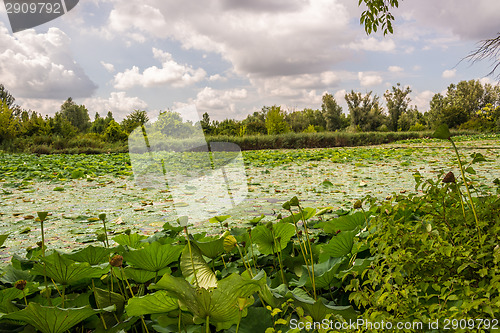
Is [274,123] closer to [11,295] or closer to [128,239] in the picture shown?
[128,239]

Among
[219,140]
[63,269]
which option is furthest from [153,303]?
[219,140]

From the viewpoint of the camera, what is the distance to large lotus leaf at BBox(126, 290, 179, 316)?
0.73 metres

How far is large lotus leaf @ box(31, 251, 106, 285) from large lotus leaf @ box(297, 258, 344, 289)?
692 mm

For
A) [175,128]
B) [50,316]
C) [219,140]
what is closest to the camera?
[50,316]

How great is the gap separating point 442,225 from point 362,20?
123 inches

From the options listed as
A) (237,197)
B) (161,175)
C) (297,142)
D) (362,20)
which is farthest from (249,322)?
(297,142)

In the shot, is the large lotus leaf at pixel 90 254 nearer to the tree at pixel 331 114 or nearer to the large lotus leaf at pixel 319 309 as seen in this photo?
the large lotus leaf at pixel 319 309

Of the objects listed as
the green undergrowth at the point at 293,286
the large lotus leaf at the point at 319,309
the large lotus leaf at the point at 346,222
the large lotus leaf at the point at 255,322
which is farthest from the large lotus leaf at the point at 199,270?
the large lotus leaf at the point at 346,222

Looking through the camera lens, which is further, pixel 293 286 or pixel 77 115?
pixel 77 115

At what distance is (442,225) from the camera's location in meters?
1.10

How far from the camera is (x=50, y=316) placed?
2.53 feet

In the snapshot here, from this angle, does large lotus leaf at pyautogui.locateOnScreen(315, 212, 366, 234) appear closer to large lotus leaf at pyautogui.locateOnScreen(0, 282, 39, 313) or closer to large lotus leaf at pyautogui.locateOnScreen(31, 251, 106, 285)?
large lotus leaf at pyautogui.locateOnScreen(31, 251, 106, 285)

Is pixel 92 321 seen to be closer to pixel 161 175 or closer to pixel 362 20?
pixel 362 20

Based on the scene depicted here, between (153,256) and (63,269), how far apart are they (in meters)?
0.27
